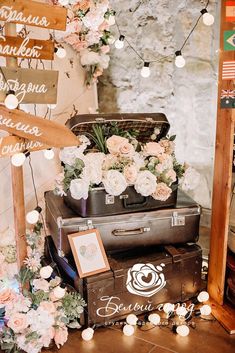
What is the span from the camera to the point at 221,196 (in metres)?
2.42

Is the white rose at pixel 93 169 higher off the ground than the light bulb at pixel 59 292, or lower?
higher

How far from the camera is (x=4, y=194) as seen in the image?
8.93 ft

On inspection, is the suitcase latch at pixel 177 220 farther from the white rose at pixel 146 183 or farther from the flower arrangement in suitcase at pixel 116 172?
the white rose at pixel 146 183

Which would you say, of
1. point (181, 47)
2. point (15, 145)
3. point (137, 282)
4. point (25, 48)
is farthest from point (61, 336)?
point (181, 47)

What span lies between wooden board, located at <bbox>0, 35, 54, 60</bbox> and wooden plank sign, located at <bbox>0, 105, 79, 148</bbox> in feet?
0.83

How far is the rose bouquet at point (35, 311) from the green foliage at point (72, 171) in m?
0.44

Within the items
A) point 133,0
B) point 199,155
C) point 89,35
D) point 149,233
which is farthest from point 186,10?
point 149,233

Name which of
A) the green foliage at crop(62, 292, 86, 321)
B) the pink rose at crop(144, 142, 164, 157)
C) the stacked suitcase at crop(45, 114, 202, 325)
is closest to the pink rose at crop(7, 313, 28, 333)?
the green foliage at crop(62, 292, 86, 321)

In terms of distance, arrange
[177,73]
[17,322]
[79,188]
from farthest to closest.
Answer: [177,73]
[79,188]
[17,322]

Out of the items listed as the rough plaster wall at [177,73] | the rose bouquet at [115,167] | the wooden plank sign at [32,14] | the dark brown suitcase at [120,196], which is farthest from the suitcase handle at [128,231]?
the wooden plank sign at [32,14]

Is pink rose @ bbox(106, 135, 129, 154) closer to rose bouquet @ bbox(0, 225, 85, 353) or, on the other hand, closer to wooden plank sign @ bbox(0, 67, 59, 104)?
wooden plank sign @ bbox(0, 67, 59, 104)

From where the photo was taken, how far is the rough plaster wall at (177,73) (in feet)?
9.78

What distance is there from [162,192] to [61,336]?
0.94m

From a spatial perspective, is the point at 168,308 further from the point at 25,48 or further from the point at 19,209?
the point at 25,48
